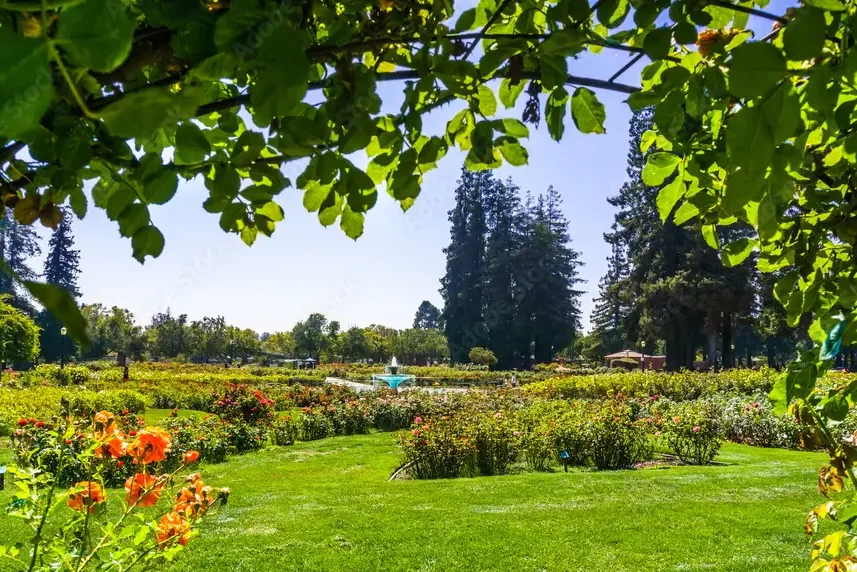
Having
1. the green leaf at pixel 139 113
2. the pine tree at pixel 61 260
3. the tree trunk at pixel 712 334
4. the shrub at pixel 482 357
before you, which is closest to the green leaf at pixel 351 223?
the green leaf at pixel 139 113

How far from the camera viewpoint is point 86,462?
190 centimetres

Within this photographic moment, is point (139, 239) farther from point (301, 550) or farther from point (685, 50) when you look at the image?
point (301, 550)

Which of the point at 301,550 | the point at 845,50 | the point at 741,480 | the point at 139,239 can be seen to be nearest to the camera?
the point at 845,50

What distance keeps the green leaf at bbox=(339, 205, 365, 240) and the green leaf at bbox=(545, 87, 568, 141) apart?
0.97 ft

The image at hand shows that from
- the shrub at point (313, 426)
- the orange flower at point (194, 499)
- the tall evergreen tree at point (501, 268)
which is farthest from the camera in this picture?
the tall evergreen tree at point (501, 268)

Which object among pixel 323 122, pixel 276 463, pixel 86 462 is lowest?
pixel 276 463

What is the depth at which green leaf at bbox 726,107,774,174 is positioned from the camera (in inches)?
19.7

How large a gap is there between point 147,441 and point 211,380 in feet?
66.2

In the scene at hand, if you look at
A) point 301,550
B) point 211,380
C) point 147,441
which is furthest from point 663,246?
point 147,441

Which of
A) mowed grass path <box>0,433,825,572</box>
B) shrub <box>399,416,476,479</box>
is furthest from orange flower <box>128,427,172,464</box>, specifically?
shrub <box>399,416,476,479</box>

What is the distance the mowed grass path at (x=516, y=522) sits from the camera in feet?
13.7

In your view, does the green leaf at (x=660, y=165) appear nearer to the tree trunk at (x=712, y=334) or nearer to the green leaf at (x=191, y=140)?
the green leaf at (x=191, y=140)

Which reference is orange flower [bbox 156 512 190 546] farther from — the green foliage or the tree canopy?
the green foliage

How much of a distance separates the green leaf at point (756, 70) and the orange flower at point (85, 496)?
6.63 feet
